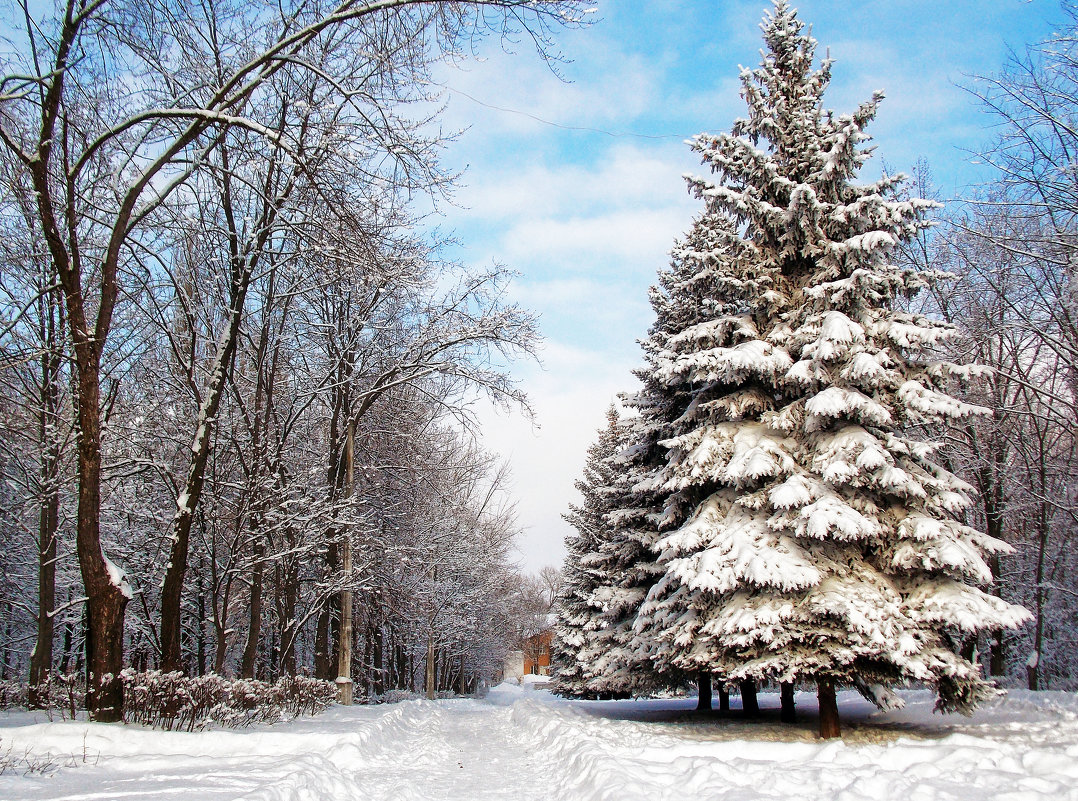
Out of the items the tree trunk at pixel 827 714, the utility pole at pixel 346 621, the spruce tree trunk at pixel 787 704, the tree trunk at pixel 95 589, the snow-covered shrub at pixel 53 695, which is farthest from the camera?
the utility pole at pixel 346 621

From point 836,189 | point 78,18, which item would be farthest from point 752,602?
point 78,18

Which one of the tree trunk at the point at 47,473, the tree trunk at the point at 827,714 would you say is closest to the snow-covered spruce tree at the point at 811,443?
the tree trunk at the point at 827,714

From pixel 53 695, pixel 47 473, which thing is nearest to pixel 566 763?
pixel 53 695

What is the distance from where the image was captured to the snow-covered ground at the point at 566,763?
5.57 meters

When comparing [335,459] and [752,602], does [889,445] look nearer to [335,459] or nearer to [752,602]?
[752,602]

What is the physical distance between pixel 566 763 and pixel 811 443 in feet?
19.3

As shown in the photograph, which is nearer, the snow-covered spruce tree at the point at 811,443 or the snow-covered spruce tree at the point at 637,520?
the snow-covered spruce tree at the point at 811,443

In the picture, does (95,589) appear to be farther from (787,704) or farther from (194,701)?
(787,704)

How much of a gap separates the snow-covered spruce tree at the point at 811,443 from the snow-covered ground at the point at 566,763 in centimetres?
141

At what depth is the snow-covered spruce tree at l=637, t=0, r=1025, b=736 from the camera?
938cm

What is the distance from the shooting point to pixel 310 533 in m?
15.7

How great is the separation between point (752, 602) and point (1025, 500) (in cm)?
1662

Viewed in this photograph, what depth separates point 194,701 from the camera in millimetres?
8617

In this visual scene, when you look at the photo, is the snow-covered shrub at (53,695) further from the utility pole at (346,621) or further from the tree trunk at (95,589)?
the utility pole at (346,621)
